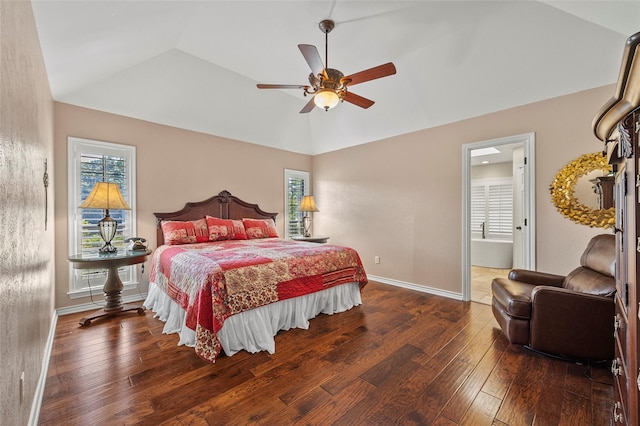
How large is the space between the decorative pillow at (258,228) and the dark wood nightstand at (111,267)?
1.61 meters

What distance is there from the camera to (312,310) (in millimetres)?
3215

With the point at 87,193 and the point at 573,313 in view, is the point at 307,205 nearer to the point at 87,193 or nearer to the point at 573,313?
the point at 87,193

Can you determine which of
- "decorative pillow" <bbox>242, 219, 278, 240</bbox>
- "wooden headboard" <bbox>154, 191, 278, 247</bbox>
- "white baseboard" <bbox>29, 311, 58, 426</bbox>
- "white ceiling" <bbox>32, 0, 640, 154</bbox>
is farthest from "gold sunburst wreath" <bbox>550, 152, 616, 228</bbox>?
"white baseboard" <bbox>29, 311, 58, 426</bbox>

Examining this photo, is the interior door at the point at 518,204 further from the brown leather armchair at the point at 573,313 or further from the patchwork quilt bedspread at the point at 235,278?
the patchwork quilt bedspread at the point at 235,278

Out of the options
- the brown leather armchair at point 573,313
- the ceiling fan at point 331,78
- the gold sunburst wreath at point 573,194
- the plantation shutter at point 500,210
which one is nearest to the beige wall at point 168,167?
the ceiling fan at point 331,78

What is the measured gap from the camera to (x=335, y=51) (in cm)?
335

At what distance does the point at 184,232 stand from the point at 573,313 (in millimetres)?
4437

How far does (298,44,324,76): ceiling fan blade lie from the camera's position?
2.27 metres

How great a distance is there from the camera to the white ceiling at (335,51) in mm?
2389

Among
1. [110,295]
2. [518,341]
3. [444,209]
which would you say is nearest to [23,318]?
[110,295]

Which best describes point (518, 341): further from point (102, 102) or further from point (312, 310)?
point (102, 102)

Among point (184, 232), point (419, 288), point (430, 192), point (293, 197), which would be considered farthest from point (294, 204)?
point (419, 288)

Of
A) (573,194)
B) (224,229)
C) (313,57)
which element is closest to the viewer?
(313,57)

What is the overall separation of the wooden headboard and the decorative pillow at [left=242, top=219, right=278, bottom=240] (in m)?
0.33
